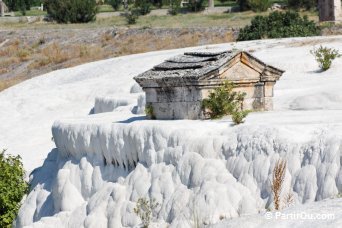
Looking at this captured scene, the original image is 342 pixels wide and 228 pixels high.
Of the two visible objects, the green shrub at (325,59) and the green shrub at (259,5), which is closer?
the green shrub at (325,59)

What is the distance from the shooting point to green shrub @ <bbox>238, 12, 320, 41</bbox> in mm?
40562

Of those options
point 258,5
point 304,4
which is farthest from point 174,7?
point 304,4

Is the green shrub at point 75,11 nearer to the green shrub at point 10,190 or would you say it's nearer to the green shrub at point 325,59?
the green shrub at point 325,59

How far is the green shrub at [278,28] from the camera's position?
40562 millimetres

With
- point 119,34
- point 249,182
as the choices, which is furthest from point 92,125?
point 119,34

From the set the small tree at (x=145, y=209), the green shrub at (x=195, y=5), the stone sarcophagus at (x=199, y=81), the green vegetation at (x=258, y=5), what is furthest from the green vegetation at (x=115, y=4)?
the small tree at (x=145, y=209)

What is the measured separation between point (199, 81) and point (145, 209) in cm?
365

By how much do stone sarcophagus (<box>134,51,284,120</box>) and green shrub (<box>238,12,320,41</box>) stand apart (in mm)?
22094

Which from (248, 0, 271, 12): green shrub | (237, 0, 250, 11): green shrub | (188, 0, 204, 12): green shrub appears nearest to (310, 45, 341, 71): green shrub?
(248, 0, 271, 12): green shrub

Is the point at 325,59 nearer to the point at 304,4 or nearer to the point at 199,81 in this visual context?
the point at 199,81

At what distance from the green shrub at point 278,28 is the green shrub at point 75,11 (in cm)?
3185

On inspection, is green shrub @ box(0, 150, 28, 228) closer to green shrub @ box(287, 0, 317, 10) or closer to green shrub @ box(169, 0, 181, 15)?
green shrub @ box(287, 0, 317, 10)

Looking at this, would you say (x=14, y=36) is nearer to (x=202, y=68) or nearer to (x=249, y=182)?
(x=202, y=68)

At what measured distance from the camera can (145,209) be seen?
568 inches
